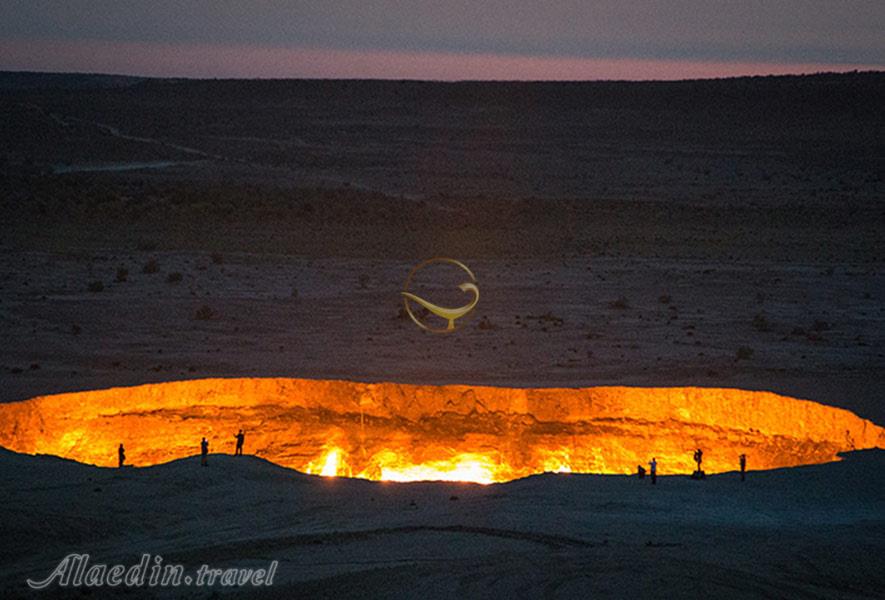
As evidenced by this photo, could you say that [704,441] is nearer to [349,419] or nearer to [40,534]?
[349,419]

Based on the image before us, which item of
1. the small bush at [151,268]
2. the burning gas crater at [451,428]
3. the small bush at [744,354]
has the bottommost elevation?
the burning gas crater at [451,428]

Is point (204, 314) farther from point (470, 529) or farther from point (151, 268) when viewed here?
point (470, 529)

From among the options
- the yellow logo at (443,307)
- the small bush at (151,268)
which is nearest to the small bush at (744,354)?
the yellow logo at (443,307)

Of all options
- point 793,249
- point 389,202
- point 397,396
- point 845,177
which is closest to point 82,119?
point 389,202

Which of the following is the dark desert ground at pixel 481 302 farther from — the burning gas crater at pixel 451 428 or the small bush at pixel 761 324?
the burning gas crater at pixel 451 428

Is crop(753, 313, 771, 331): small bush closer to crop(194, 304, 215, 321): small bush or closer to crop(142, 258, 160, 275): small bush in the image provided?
crop(194, 304, 215, 321): small bush

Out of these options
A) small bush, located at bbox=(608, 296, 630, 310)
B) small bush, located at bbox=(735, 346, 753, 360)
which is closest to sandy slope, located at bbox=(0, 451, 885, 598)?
small bush, located at bbox=(735, 346, 753, 360)
